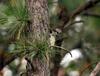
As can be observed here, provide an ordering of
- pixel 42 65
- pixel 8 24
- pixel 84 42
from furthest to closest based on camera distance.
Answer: pixel 84 42, pixel 8 24, pixel 42 65

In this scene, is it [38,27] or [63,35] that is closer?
[38,27]

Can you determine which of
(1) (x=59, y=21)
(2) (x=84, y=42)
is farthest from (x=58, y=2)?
(2) (x=84, y=42)

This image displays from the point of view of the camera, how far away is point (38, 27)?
1.10 metres

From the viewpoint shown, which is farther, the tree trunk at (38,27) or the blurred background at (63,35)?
the blurred background at (63,35)

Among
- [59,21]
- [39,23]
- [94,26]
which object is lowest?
[94,26]

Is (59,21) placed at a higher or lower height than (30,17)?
lower

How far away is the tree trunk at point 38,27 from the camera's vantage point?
1.09 m

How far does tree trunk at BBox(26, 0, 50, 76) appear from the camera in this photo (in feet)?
3.57

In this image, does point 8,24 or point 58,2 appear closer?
point 8,24

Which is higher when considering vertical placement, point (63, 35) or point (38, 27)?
point (38, 27)

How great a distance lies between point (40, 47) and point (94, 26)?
7.55ft

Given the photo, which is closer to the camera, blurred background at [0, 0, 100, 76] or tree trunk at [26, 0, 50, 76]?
tree trunk at [26, 0, 50, 76]

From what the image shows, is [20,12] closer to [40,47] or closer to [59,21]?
[40,47]

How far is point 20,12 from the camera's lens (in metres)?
1.17
